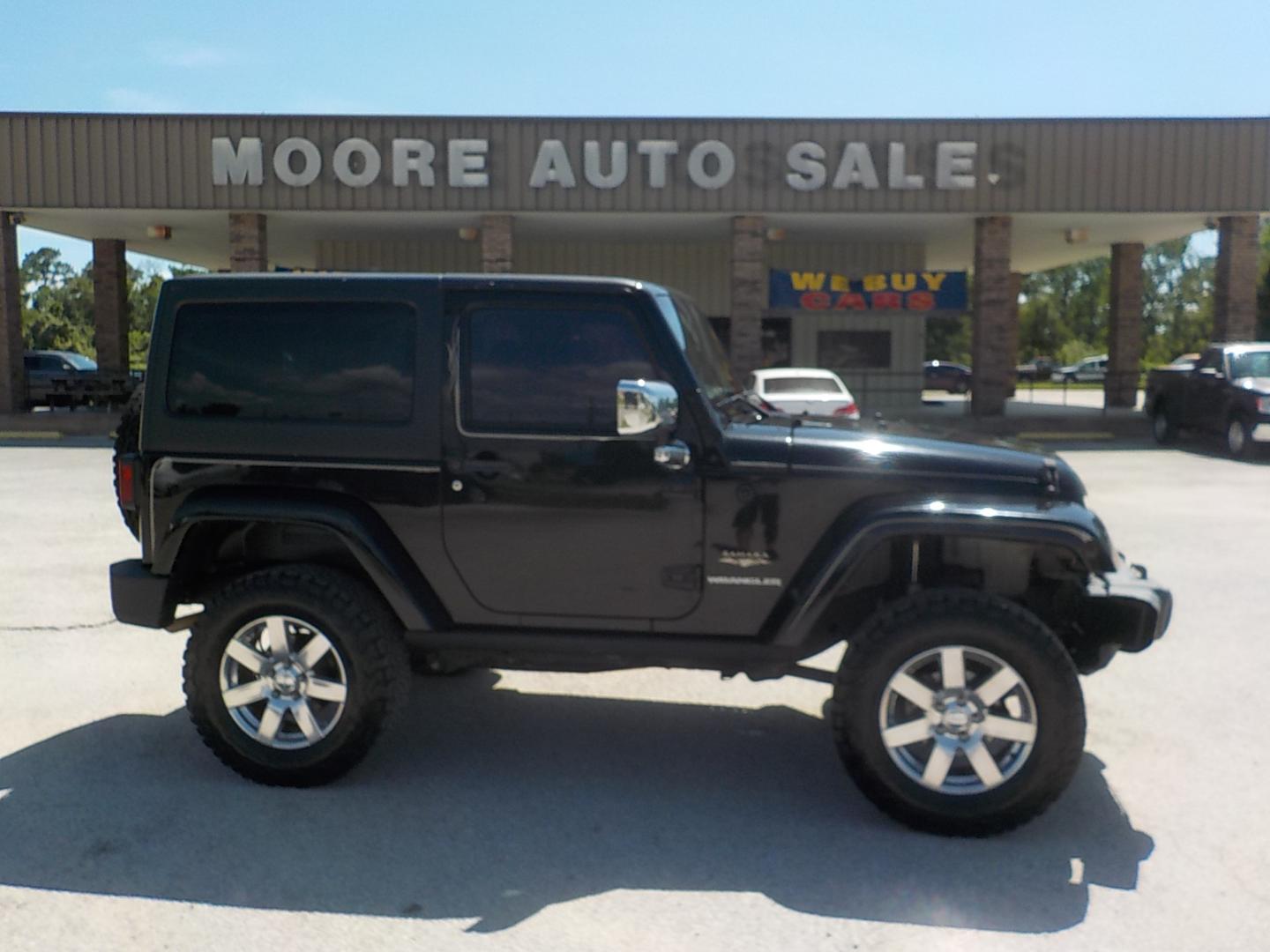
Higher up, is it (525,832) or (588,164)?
(588,164)

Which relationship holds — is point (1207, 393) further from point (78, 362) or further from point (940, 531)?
point (78, 362)

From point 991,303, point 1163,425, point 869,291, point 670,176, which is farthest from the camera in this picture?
Result: point 869,291

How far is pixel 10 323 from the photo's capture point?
901 inches

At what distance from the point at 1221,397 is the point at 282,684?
689 inches

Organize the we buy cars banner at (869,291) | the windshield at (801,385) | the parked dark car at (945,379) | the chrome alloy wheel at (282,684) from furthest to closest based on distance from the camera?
the parked dark car at (945,379)
the we buy cars banner at (869,291)
the windshield at (801,385)
the chrome alloy wheel at (282,684)

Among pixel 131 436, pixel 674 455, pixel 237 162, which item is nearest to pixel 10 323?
pixel 237 162

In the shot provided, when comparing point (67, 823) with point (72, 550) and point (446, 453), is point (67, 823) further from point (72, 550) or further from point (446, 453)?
point (72, 550)

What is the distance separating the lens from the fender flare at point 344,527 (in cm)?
452

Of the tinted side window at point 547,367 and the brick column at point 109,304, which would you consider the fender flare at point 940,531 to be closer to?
the tinted side window at point 547,367

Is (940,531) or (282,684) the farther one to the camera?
(282,684)

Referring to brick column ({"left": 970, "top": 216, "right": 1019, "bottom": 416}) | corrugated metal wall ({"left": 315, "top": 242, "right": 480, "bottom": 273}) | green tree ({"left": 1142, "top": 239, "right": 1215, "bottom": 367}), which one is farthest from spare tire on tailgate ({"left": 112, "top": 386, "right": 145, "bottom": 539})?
green tree ({"left": 1142, "top": 239, "right": 1215, "bottom": 367})

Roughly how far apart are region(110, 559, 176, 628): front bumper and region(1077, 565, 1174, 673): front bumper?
3.60 metres

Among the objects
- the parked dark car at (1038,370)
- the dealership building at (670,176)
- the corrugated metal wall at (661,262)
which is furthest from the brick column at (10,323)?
the parked dark car at (1038,370)

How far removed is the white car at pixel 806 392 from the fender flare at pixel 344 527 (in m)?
10.5
